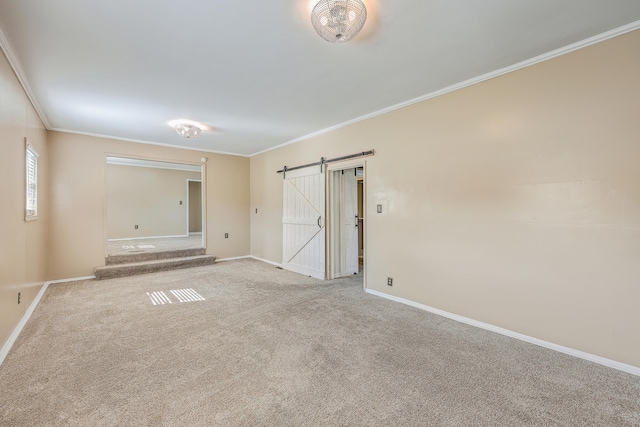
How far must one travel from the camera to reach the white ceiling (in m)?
1.90

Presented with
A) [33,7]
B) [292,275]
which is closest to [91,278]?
[292,275]

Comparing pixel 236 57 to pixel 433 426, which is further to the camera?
pixel 236 57

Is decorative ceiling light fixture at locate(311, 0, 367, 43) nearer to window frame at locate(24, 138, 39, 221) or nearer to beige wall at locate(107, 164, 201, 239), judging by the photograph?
window frame at locate(24, 138, 39, 221)

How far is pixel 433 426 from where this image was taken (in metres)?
1.57

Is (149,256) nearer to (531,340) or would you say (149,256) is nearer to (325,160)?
(325,160)

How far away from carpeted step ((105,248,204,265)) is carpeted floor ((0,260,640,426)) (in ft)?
6.25

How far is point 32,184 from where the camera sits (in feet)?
11.8

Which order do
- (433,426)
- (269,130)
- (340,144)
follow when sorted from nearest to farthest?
1. (433,426)
2. (340,144)
3. (269,130)

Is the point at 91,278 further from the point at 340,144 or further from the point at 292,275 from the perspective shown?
the point at 340,144

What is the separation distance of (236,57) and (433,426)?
312 centimetres

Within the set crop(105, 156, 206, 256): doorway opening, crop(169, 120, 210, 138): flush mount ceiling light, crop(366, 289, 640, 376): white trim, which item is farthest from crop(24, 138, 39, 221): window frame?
crop(366, 289, 640, 376): white trim

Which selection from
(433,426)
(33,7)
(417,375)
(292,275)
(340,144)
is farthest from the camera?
(292,275)

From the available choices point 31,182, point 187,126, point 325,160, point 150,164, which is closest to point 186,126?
point 187,126

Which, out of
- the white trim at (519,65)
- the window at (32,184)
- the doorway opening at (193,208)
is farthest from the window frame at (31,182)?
the doorway opening at (193,208)
